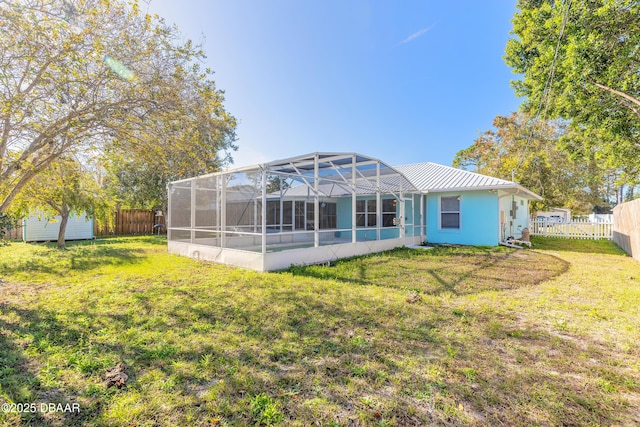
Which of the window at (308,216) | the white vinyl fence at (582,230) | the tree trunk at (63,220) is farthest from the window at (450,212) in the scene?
the tree trunk at (63,220)

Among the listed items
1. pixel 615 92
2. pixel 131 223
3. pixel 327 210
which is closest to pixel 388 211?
pixel 327 210

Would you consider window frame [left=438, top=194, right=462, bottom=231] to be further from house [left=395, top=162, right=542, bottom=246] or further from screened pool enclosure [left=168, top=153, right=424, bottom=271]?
screened pool enclosure [left=168, top=153, right=424, bottom=271]

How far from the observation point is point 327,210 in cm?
1554

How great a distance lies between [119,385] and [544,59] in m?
9.96

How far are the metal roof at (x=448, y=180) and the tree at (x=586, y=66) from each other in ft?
9.10

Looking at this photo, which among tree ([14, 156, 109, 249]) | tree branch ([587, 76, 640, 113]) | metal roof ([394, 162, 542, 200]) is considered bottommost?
tree ([14, 156, 109, 249])

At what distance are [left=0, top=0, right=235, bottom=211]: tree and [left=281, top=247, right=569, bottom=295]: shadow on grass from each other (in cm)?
426

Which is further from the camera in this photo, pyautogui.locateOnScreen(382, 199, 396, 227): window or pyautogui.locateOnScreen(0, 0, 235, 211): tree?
pyautogui.locateOnScreen(382, 199, 396, 227): window

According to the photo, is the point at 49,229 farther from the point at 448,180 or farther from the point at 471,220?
the point at 471,220

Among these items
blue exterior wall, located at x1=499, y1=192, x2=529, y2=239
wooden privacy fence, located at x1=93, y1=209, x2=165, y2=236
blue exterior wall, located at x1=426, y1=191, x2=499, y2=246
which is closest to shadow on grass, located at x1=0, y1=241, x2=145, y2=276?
wooden privacy fence, located at x1=93, y1=209, x2=165, y2=236

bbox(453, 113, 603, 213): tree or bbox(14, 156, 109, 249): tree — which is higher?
bbox(453, 113, 603, 213): tree

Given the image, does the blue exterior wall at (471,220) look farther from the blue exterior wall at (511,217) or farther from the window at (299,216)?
the window at (299,216)

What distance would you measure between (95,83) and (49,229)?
1337cm

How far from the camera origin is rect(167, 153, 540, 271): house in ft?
26.6
